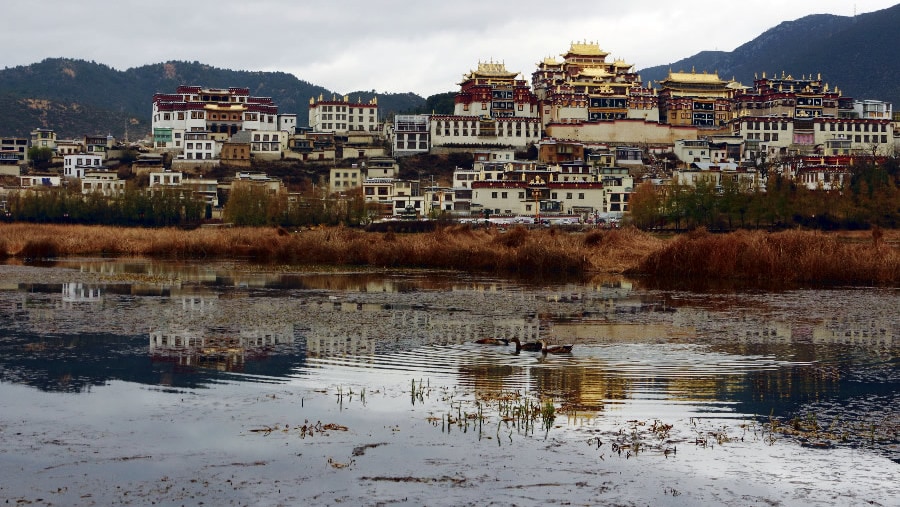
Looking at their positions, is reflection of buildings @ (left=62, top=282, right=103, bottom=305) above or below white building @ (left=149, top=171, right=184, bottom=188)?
below

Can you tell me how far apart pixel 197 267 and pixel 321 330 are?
21432mm

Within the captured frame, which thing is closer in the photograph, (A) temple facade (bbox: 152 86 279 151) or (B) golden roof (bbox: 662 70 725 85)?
(A) temple facade (bbox: 152 86 279 151)

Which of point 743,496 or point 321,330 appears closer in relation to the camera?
point 743,496

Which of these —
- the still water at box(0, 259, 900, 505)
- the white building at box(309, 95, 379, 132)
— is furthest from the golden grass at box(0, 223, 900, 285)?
the white building at box(309, 95, 379, 132)

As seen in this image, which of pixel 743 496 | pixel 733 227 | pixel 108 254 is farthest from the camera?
pixel 733 227

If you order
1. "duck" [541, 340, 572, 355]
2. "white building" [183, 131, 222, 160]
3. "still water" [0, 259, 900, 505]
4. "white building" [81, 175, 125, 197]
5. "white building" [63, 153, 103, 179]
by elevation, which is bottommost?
"still water" [0, 259, 900, 505]

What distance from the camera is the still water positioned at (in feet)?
38.4

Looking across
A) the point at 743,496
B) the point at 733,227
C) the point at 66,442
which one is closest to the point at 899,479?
the point at 743,496

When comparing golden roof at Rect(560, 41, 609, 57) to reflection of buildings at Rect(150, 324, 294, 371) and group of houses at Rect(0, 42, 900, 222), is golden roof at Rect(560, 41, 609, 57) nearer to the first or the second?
group of houses at Rect(0, 42, 900, 222)

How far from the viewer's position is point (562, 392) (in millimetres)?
16203

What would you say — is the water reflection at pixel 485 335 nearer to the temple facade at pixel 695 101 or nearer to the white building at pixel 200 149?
the white building at pixel 200 149

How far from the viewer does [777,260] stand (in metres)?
37.9

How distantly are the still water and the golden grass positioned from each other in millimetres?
9291

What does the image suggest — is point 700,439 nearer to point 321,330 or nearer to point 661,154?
point 321,330
